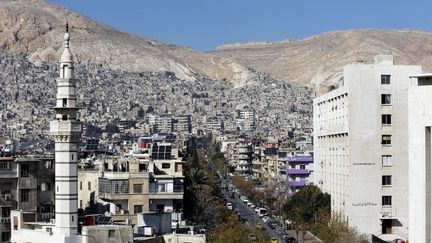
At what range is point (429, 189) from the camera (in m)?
37.1

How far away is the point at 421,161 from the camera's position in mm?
37125

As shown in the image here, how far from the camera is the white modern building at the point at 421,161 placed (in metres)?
37.0

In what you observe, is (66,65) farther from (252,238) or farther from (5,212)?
(252,238)

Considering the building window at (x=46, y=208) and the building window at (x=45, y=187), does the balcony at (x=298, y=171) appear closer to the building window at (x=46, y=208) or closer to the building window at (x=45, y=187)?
the building window at (x=45, y=187)

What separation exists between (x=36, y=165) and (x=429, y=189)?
18.2m

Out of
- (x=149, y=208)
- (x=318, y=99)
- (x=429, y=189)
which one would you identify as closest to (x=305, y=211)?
(x=318, y=99)

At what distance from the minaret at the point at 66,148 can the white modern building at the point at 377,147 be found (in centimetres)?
2110

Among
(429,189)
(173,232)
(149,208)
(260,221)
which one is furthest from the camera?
(260,221)

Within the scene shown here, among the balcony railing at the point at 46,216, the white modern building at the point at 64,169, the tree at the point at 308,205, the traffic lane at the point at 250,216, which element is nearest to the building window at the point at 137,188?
the balcony railing at the point at 46,216

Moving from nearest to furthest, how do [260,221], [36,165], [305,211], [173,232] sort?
[173,232], [36,165], [305,211], [260,221]

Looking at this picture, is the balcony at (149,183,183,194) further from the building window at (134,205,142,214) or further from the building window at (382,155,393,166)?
the building window at (382,155,393,166)

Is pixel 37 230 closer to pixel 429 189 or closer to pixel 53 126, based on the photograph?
pixel 53 126

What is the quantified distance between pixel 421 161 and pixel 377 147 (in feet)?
65.9

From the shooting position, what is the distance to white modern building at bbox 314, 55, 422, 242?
56.5 metres
